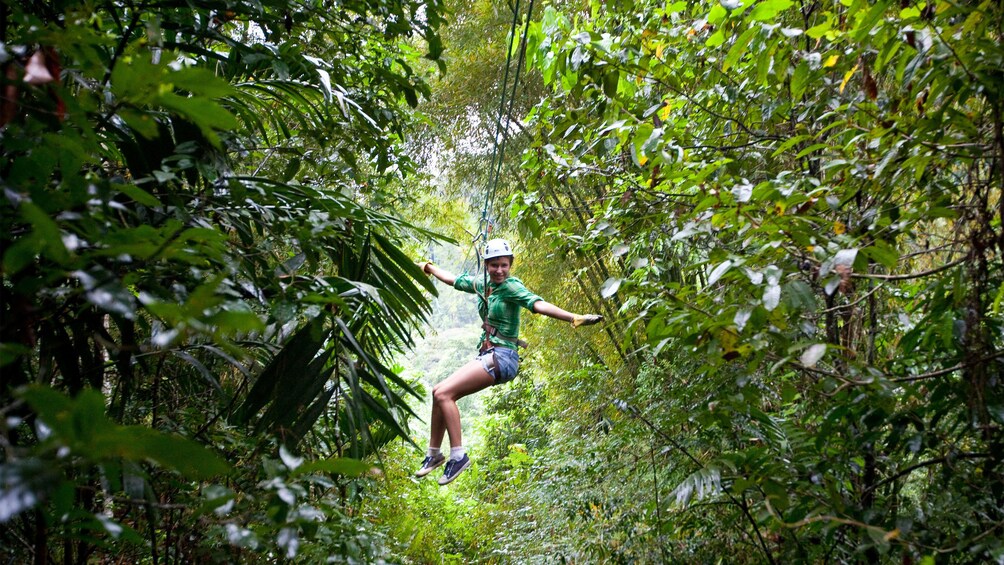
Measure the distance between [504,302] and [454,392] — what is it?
1.78 ft

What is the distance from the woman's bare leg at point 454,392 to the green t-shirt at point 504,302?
0.61 ft

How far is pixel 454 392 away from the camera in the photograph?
3.64 m

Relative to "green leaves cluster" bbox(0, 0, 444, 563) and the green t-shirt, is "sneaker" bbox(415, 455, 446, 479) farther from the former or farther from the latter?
"green leaves cluster" bbox(0, 0, 444, 563)

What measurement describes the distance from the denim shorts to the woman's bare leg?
0.03 meters

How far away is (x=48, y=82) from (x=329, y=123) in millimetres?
1473

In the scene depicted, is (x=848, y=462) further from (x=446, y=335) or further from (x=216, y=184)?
(x=446, y=335)

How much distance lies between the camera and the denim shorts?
3613mm

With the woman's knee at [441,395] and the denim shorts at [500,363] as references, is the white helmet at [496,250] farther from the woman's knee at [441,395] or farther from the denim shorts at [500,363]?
the woman's knee at [441,395]

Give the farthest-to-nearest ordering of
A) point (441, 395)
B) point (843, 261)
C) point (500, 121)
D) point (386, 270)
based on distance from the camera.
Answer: point (441, 395) < point (500, 121) < point (386, 270) < point (843, 261)

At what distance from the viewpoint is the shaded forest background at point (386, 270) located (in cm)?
78

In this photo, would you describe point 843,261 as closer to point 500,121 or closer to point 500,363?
point 500,121

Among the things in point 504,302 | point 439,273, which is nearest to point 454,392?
point 504,302

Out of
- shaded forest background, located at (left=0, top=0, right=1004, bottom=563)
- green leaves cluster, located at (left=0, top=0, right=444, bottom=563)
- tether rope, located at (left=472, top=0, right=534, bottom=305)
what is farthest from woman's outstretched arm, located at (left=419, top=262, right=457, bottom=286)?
green leaves cluster, located at (left=0, top=0, right=444, bottom=563)

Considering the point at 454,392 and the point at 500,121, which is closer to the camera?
the point at 500,121
